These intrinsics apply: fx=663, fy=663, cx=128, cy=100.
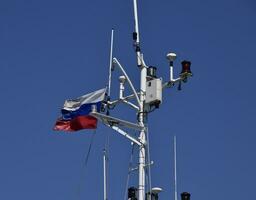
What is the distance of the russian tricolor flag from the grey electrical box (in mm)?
2429

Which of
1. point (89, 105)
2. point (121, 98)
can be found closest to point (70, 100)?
point (89, 105)

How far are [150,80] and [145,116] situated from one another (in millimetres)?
1305

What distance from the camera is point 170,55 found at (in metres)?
22.2

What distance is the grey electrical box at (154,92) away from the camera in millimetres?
21469

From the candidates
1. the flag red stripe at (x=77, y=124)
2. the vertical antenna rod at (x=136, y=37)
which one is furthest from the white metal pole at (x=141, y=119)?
the flag red stripe at (x=77, y=124)

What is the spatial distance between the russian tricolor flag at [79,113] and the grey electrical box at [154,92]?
2429 mm

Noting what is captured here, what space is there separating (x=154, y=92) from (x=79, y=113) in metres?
4.25

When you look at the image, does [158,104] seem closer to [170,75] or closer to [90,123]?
[170,75]

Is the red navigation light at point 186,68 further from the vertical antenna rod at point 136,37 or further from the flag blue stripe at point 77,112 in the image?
the flag blue stripe at point 77,112

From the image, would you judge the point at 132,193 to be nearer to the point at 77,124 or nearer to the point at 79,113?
the point at 77,124

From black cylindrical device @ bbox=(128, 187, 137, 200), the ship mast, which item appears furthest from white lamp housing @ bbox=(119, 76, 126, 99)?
black cylindrical device @ bbox=(128, 187, 137, 200)

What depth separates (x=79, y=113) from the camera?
976 inches

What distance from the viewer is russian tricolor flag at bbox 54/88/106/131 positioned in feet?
79.0

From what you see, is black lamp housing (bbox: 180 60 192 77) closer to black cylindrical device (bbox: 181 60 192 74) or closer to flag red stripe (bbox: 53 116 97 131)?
black cylindrical device (bbox: 181 60 192 74)
